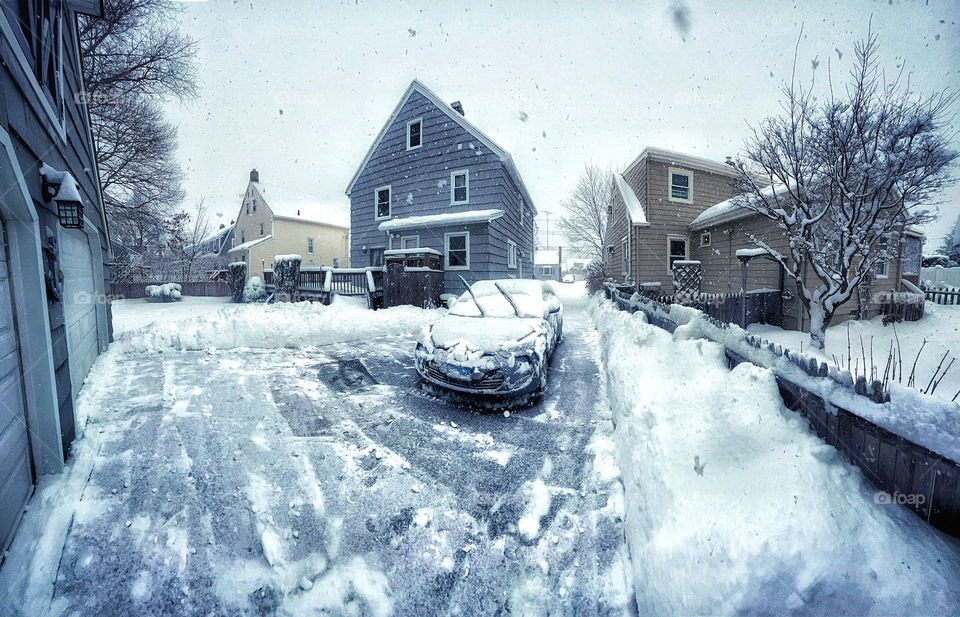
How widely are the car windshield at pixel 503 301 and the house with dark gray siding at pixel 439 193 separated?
20.6 feet

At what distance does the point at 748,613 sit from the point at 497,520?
56.0 inches

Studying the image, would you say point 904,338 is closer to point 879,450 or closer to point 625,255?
point 879,450

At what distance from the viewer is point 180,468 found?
2984 millimetres

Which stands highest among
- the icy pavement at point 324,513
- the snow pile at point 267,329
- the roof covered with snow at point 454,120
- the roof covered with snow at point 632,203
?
the roof covered with snow at point 454,120

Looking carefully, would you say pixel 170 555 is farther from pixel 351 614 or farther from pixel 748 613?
pixel 748 613

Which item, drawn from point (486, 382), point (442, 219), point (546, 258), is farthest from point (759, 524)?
point (546, 258)

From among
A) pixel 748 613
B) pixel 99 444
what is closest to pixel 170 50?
pixel 99 444

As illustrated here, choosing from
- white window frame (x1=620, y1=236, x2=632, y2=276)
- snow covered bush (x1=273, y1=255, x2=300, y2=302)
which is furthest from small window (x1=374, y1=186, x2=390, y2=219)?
white window frame (x1=620, y1=236, x2=632, y2=276)

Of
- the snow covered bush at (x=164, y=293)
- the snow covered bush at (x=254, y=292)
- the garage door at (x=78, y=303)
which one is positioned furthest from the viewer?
the snow covered bush at (x=164, y=293)

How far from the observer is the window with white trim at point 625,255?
15926mm

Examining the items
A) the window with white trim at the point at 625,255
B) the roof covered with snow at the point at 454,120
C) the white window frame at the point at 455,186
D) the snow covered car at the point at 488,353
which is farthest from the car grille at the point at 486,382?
the window with white trim at the point at 625,255

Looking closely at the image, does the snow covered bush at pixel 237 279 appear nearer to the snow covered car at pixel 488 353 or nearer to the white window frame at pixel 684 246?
the snow covered car at pixel 488 353

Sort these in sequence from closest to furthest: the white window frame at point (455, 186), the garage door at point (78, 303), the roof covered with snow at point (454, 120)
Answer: the garage door at point (78, 303) < the roof covered with snow at point (454, 120) < the white window frame at point (455, 186)

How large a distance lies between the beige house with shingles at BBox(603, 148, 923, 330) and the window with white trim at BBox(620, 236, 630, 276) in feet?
0.07
